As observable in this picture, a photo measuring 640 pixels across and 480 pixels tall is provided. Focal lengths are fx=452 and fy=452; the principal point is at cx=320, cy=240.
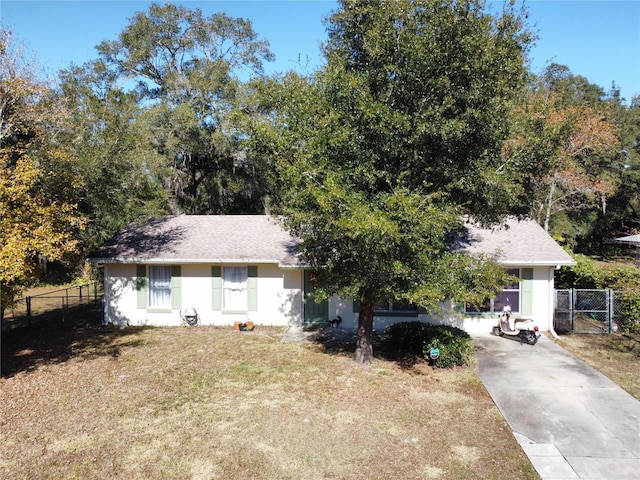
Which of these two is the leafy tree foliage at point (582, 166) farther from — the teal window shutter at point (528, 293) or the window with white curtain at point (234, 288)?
the window with white curtain at point (234, 288)

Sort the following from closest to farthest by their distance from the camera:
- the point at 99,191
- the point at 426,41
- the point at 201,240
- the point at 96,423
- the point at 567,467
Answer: the point at 567,467 → the point at 96,423 → the point at 426,41 → the point at 99,191 → the point at 201,240

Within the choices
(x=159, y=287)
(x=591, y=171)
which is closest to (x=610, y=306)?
(x=159, y=287)

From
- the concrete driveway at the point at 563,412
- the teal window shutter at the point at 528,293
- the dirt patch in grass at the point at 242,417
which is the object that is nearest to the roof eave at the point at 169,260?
the dirt patch in grass at the point at 242,417

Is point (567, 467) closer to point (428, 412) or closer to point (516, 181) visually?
point (428, 412)

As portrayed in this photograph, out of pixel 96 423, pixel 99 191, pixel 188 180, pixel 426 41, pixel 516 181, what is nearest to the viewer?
pixel 96 423

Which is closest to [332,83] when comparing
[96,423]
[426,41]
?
[426,41]

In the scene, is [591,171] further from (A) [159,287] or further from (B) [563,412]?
(A) [159,287]

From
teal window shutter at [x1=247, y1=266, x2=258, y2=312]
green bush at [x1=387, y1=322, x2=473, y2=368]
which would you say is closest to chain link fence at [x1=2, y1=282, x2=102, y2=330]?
teal window shutter at [x1=247, y1=266, x2=258, y2=312]
